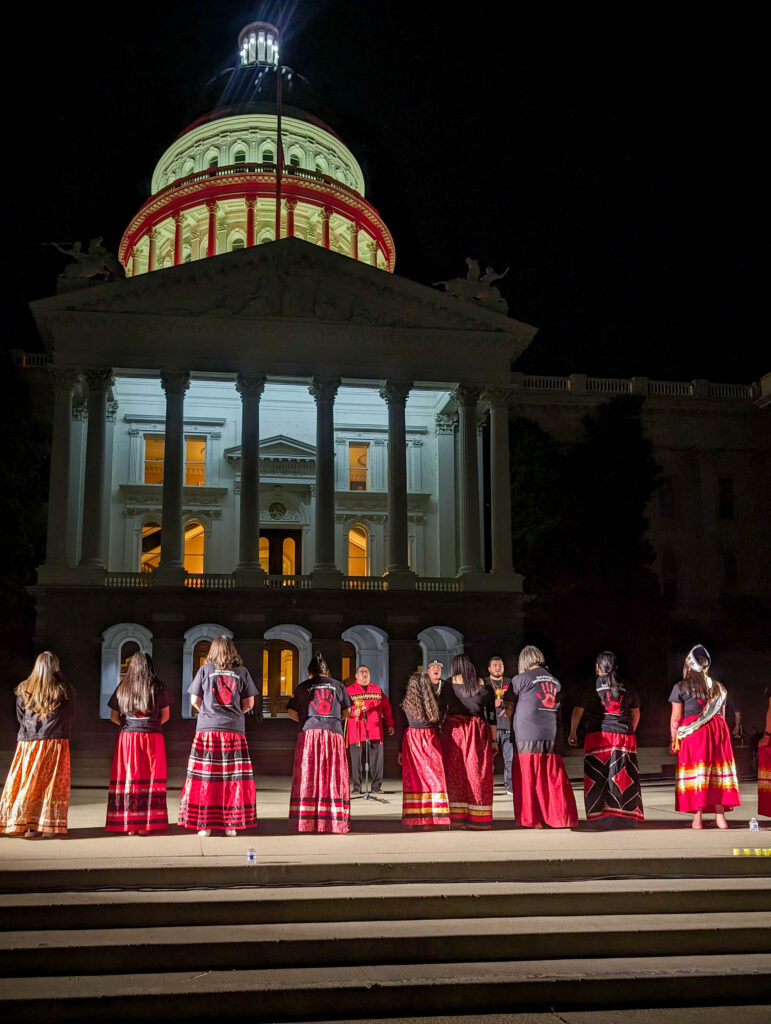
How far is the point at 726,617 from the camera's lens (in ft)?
151

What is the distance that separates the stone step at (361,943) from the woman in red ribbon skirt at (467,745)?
13.1 ft

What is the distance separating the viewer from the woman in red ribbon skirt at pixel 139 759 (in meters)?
12.0

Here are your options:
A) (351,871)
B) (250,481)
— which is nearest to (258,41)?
(250,481)

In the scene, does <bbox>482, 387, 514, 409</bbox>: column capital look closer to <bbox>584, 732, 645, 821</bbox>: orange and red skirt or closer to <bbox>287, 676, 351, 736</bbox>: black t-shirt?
<bbox>584, 732, 645, 821</bbox>: orange and red skirt

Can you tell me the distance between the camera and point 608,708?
12.4 meters

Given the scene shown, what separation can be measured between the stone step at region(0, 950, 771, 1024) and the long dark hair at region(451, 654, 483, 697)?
4.95 metres

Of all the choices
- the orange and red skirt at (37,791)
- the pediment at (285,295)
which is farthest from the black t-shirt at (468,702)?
the pediment at (285,295)

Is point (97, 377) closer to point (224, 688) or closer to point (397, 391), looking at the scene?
point (397, 391)

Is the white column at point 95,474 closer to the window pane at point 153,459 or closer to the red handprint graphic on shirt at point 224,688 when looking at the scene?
the window pane at point 153,459

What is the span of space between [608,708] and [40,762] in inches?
258

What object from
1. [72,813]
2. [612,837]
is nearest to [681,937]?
[612,837]

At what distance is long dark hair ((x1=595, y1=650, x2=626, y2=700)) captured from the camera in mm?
12461

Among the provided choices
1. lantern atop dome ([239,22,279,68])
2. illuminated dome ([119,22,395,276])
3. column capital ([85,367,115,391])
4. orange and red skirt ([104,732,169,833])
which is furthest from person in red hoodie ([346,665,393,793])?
lantern atop dome ([239,22,279,68])

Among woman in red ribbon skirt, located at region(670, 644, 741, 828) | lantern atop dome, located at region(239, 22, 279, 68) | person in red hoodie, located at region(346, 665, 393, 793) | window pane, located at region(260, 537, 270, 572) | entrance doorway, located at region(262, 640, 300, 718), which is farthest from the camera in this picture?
lantern atop dome, located at region(239, 22, 279, 68)
